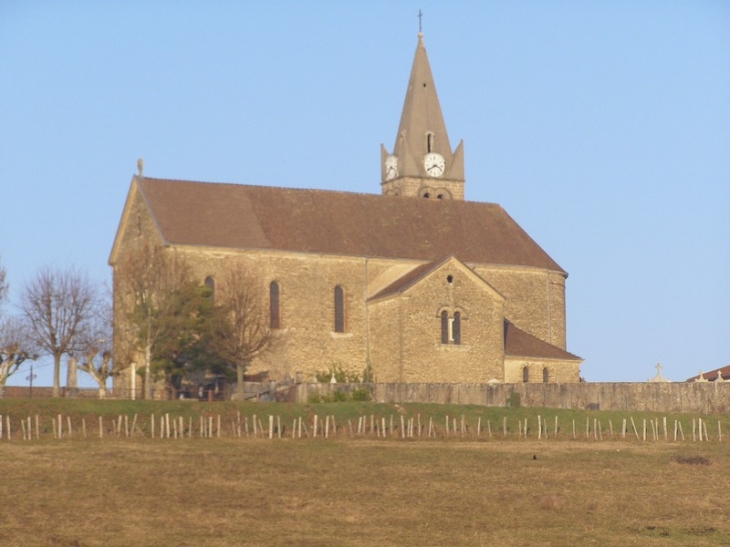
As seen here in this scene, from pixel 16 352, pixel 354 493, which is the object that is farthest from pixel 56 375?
pixel 354 493

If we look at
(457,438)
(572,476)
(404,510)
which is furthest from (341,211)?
(404,510)

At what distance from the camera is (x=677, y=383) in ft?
195

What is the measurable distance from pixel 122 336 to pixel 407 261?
14.2m

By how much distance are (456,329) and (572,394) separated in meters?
9.47

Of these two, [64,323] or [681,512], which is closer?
[681,512]

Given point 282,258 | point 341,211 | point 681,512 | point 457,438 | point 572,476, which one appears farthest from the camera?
point 341,211

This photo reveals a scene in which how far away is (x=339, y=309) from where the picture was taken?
7169 cm

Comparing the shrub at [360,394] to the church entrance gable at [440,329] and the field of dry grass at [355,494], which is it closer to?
the church entrance gable at [440,329]

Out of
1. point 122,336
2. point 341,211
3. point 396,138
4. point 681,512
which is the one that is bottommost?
point 681,512

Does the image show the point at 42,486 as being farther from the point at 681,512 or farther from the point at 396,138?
the point at 396,138

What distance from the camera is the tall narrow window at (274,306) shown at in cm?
6969

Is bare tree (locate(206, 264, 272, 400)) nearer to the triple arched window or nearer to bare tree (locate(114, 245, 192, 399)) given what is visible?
bare tree (locate(114, 245, 192, 399))

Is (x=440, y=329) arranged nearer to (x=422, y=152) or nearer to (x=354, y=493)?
(x=422, y=152)

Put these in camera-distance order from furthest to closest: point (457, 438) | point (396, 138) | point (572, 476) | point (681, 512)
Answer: point (396, 138), point (457, 438), point (572, 476), point (681, 512)
